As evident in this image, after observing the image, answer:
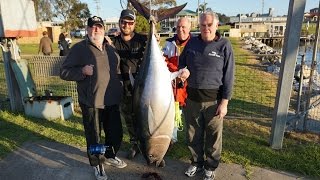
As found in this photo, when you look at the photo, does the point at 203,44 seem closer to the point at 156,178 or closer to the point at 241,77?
the point at 156,178

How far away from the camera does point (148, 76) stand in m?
3.34

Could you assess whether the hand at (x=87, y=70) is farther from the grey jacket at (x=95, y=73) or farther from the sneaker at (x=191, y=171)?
the sneaker at (x=191, y=171)

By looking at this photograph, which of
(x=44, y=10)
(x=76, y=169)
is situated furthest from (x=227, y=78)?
(x=44, y=10)

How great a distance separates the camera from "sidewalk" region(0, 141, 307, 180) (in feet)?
14.2

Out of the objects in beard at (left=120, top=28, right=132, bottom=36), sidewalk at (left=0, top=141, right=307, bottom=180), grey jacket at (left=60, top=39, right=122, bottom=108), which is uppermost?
beard at (left=120, top=28, right=132, bottom=36)

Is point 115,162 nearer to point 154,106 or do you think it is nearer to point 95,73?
point 95,73

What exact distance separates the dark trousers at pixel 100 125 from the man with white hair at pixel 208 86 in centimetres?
93

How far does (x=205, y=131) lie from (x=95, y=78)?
4.87ft

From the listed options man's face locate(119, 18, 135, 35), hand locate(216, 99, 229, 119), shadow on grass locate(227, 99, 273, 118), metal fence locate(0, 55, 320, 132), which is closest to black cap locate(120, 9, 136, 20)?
man's face locate(119, 18, 135, 35)

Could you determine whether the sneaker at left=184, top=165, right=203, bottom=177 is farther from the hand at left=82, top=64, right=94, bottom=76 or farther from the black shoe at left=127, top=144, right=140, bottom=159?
the hand at left=82, top=64, right=94, bottom=76

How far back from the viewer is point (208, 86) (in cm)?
382

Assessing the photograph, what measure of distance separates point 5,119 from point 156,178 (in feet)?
13.0

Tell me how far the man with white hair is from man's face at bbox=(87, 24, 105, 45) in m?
0.99

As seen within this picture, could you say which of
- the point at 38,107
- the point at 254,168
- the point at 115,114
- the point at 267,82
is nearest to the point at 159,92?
the point at 115,114
